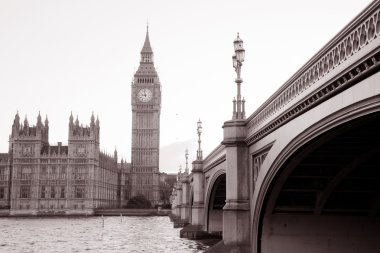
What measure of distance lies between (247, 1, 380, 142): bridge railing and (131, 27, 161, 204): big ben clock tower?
140600 millimetres

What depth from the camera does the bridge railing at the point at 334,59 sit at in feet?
30.0

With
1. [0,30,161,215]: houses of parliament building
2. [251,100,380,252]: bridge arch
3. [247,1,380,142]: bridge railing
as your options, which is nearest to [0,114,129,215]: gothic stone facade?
[0,30,161,215]: houses of parliament building

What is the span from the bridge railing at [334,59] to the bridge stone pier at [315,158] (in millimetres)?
19

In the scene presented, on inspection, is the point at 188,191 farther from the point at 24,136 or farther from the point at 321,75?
the point at 24,136

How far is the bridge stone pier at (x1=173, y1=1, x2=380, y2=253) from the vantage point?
9923mm

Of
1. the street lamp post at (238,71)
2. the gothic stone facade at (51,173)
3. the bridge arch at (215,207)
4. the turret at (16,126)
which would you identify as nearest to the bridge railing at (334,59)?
the street lamp post at (238,71)

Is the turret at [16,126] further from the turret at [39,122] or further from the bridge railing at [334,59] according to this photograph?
the bridge railing at [334,59]

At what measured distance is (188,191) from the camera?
2472 inches

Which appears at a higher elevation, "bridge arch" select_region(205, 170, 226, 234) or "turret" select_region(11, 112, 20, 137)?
"turret" select_region(11, 112, 20, 137)

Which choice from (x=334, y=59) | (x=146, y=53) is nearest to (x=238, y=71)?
(x=334, y=59)

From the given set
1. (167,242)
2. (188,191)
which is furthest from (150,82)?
(167,242)

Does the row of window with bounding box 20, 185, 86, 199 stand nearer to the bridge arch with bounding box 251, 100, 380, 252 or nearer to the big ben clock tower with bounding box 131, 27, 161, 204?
the big ben clock tower with bounding box 131, 27, 161, 204

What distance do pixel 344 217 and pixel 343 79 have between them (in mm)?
9830

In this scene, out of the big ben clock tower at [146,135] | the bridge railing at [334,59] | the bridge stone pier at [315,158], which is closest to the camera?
the bridge railing at [334,59]
